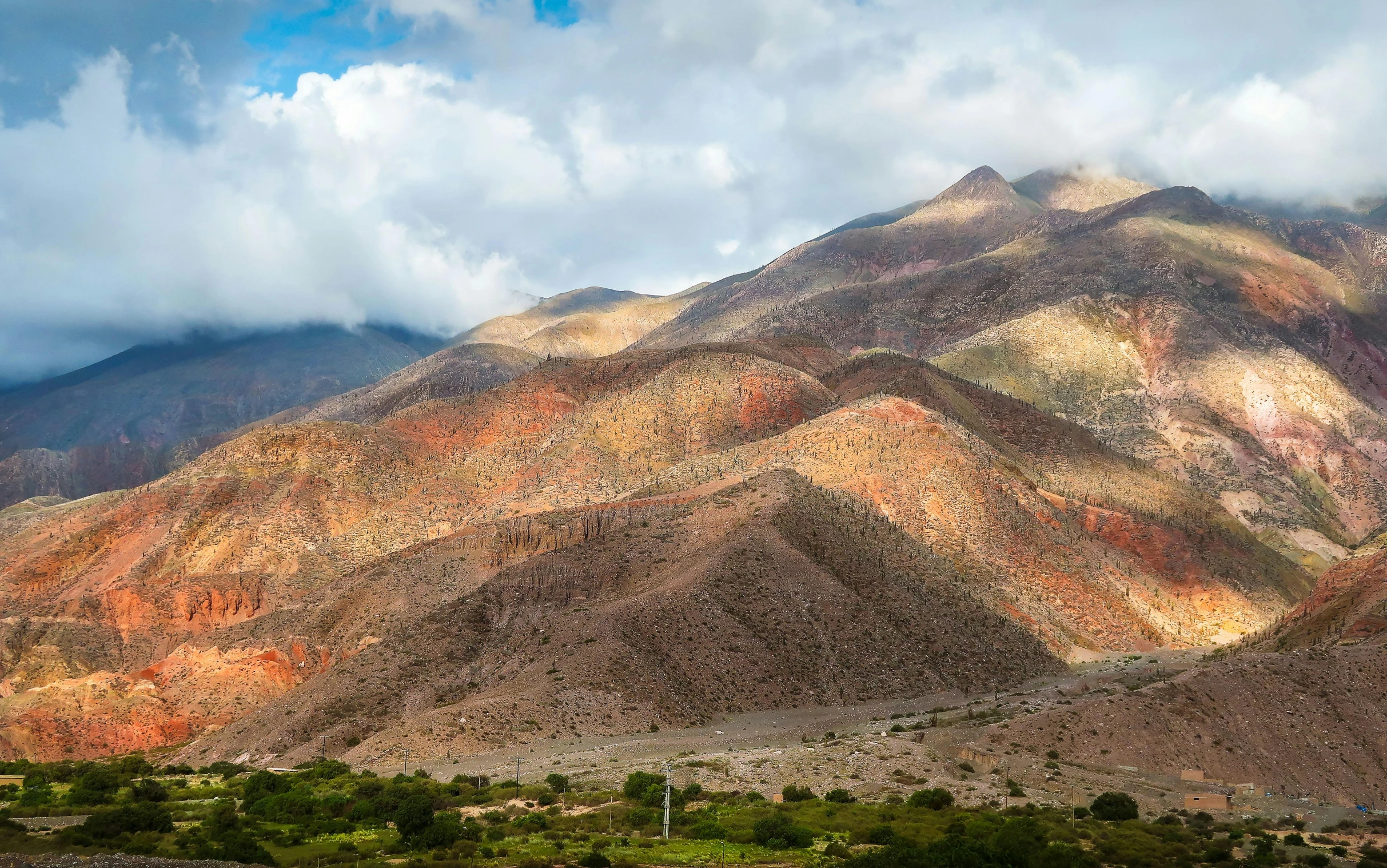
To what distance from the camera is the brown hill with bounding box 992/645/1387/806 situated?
154 ft

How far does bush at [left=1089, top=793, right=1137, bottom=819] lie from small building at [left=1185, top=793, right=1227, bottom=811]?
9.37 ft

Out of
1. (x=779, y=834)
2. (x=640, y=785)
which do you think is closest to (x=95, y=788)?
(x=640, y=785)

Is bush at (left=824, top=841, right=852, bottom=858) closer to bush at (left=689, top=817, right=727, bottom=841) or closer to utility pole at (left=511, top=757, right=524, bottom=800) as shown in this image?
bush at (left=689, top=817, right=727, bottom=841)

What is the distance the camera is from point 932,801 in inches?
1722

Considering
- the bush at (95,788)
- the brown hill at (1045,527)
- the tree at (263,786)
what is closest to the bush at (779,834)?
the tree at (263,786)

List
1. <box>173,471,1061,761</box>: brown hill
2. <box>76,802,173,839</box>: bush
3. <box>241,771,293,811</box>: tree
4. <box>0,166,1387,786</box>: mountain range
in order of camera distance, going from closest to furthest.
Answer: <box>76,802,173,839</box>: bush
<box>241,771,293,811</box>: tree
<box>173,471,1061,761</box>: brown hill
<box>0,166,1387,786</box>: mountain range

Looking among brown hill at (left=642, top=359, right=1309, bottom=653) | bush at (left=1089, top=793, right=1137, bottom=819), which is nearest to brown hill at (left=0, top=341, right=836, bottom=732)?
brown hill at (left=642, top=359, right=1309, bottom=653)

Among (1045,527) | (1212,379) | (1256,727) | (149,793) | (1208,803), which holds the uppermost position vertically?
(1212,379)

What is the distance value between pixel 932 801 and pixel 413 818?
20115mm

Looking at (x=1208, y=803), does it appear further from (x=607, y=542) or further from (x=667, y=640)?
(x=607, y=542)

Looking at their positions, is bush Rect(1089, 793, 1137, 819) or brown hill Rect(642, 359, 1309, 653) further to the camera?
brown hill Rect(642, 359, 1309, 653)

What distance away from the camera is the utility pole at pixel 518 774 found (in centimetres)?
4462

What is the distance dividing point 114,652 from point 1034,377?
4961 inches

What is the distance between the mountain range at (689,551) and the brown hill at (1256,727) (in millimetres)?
1449
